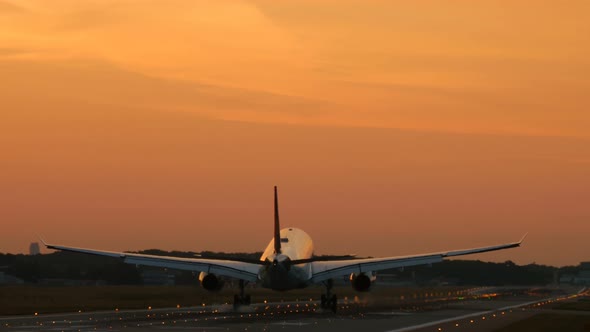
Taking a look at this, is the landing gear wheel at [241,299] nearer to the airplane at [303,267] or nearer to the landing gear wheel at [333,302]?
the airplane at [303,267]

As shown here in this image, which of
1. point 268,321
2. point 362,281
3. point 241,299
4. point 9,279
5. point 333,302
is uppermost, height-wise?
point 9,279

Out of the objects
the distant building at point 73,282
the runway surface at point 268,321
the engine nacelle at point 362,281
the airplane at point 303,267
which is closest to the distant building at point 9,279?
the distant building at point 73,282

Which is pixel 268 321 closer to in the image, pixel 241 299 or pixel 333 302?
pixel 333 302

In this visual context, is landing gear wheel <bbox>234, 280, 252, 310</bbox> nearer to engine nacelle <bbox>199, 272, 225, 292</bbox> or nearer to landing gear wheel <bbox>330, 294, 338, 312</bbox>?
engine nacelle <bbox>199, 272, 225, 292</bbox>

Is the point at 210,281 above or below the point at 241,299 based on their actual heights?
above

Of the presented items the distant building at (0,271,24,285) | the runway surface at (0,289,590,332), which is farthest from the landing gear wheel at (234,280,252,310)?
the distant building at (0,271,24,285)

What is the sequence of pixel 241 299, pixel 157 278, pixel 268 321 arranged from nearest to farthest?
pixel 268 321 < pixel 241 299 < pixel 157 278

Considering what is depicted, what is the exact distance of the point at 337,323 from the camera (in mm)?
57594

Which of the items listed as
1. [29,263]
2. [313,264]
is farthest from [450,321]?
[29,263]

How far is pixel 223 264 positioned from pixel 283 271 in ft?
24.3

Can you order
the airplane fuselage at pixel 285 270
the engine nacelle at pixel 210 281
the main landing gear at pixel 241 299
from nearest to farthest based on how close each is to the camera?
the airplane fuselage at pixel 285 270 < the engine nacelle at pixel 210 281 < the main landing gear at pixel 241 299

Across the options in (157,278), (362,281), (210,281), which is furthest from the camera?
(157,278)

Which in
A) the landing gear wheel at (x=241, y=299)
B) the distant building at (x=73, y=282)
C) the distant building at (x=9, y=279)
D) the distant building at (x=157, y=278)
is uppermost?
the distant building at (x=157, y=278)

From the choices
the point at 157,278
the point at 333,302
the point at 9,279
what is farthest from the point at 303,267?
the point at 157,278
